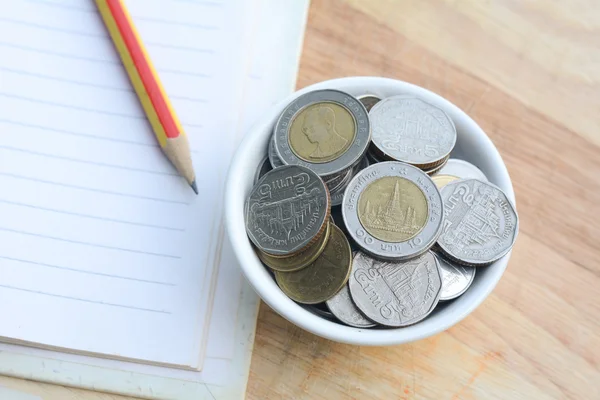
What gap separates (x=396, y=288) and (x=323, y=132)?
0.17 m

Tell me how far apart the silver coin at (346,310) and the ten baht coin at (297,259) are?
4 centimetres

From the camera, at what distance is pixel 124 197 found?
64 centimetres

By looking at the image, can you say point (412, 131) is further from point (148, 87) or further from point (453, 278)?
point (148, 87)

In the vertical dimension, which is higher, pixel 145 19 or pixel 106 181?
pixel 145 19

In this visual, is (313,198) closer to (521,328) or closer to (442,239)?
(442,239)

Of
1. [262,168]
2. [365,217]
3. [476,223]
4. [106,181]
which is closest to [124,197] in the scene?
[106,181]

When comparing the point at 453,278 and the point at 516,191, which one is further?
the point at 516,191

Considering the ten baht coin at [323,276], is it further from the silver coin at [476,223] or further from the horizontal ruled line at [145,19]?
the horizontal ruled line at [145,19]

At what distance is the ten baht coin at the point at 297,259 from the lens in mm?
541

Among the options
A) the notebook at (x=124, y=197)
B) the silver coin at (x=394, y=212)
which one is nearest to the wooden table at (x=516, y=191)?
the notebook at (x=124, y=197)

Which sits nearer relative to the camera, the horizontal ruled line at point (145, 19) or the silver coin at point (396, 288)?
the silver coin at point (396, 288)

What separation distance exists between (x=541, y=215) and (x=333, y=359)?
0.29m

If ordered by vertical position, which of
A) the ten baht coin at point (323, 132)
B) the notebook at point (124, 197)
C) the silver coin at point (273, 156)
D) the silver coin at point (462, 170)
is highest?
the ten baht coin at point (323, 132)

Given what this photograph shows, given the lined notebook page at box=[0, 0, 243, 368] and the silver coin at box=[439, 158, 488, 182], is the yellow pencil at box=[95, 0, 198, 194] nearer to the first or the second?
the lined notebook page at box=[0, 0, 243, 368]
